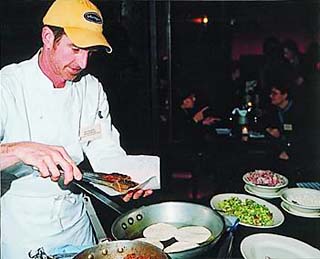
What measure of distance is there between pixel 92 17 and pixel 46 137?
0.34 metres

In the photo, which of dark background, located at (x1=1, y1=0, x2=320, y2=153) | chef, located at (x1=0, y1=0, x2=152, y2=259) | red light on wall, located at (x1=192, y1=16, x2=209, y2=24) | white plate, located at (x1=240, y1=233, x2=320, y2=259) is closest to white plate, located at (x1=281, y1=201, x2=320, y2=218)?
white plate, located at (x1=240, y1=233, x2=320, y2=259)

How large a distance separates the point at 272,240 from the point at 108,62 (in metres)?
0.66

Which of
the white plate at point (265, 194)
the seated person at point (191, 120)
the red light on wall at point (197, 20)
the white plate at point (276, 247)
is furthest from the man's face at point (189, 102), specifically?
the white plate at point (276, 247)

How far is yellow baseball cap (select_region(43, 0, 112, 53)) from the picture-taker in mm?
1140

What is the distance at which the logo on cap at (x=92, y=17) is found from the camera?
1.17 metres

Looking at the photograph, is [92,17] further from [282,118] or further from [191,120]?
[282,118]

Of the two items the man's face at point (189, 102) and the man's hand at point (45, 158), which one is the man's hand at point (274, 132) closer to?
the man's face at point (189, 102)

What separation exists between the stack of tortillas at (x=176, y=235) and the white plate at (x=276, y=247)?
11 centimetres

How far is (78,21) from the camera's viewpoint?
114cm

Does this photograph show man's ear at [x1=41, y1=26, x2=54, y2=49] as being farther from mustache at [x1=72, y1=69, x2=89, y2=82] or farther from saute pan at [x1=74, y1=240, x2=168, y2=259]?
saute pan at [x1=74, y1=240, x2=168, y2=259]

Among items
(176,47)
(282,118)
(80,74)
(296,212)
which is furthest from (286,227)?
(80,74)

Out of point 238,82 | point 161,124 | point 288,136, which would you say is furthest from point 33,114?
point 288,136

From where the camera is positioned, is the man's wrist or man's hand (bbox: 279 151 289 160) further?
man's hand (bbox: 279 151 289 160)

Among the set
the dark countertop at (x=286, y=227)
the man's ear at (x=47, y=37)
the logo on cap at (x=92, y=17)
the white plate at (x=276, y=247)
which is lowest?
the white plate at (x=276, y=247)
